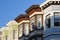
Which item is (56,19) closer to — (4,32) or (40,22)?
(40,22)

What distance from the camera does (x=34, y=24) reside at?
58969 millimetres

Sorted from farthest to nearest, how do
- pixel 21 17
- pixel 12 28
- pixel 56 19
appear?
pixel 12 28
pixel 21 17
pixel 56 19

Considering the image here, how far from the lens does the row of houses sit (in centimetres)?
5385

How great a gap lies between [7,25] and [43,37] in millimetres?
21265

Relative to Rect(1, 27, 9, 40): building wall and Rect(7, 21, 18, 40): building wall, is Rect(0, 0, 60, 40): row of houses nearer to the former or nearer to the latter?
Rect(7, 21, 18, 40): building wall

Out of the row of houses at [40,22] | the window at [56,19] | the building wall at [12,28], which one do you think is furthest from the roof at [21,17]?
the window at [56,19]

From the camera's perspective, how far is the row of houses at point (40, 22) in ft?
177

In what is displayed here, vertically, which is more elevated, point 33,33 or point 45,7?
point 45,7

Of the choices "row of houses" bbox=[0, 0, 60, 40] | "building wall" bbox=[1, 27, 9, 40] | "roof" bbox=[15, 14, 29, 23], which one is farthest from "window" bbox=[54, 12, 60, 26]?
"building wall" bbox=[1, 27, 9, 40]

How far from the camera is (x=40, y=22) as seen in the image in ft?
191

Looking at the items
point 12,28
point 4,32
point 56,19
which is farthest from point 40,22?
point 4,32

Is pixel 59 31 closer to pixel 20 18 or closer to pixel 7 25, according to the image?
pixel 20 18

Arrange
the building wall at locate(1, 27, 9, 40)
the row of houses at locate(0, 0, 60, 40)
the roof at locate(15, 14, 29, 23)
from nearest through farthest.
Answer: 1. the row of houses at locate(0, 0, 60, 40)
2. the roof at locate(15, 14, 29, 23)
3. the building wall at locate(1, 27, 9, 40)

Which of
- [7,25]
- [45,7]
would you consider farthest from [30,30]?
[7,25]
